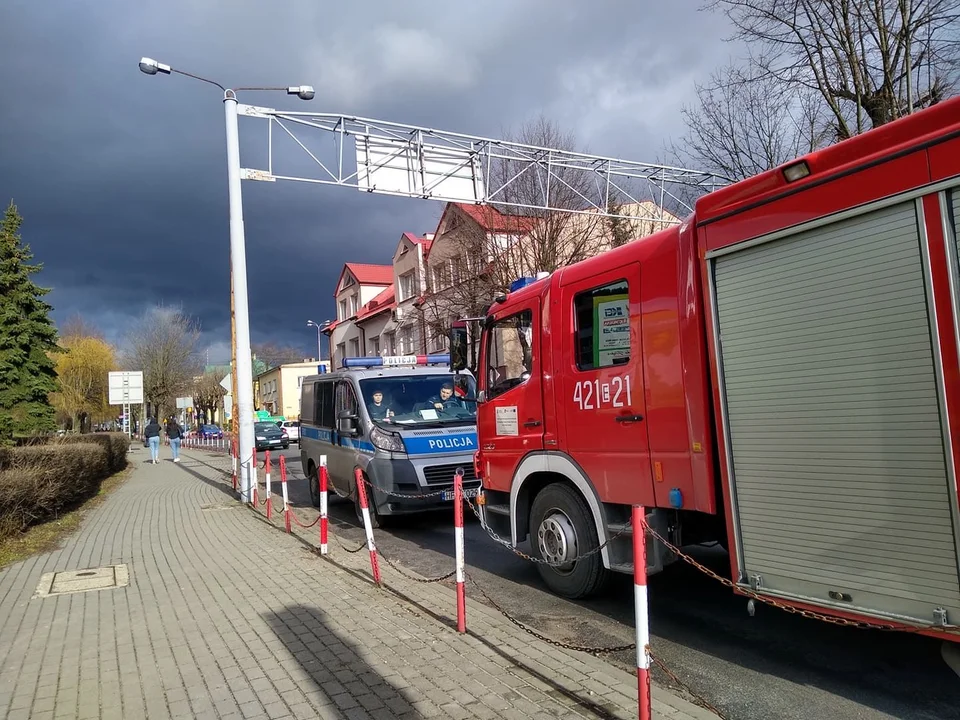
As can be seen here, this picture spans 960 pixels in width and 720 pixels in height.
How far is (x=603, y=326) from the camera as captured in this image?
5445 millimetres

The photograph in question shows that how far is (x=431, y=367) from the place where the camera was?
11.3 m

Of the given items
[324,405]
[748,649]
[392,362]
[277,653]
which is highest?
[392,362]

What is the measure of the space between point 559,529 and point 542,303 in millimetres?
1948

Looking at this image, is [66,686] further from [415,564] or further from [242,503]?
[242,503]

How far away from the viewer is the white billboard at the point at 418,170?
42.2 ft

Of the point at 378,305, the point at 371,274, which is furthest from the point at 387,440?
the point at 371,274

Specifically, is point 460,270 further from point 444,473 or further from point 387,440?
point 444,473

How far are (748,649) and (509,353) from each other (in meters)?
3.21

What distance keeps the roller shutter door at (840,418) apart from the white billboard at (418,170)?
976cm

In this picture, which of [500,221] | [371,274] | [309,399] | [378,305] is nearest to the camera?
[309,399]

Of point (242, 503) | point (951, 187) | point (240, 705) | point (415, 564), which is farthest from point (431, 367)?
point (951, 187)

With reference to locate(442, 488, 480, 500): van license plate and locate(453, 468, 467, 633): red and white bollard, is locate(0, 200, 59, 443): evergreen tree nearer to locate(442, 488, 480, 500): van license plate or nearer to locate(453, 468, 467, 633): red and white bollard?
locate(442, 488, 480, 500): van license plate

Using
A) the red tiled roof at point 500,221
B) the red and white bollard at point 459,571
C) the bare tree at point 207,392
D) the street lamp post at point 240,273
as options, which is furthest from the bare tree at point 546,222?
the bare tree at point 207,392

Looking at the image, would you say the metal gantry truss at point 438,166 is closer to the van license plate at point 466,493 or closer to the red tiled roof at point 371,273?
the van license plate at point 466,493
